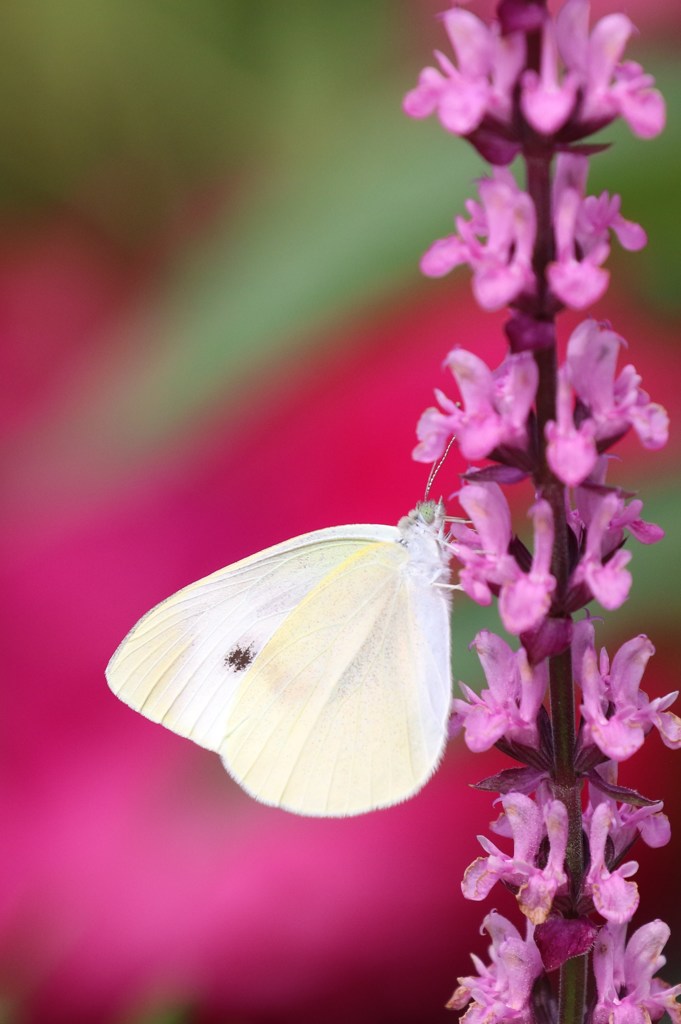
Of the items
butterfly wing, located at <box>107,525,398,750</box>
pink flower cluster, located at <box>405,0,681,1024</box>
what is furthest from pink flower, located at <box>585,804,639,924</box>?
butterfly wing, located at <box>107,525,398,750</box>

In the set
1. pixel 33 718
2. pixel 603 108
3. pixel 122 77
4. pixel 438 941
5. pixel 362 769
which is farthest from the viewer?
pixel 122 77

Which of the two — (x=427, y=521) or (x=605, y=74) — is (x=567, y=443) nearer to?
(x=605, y=74)

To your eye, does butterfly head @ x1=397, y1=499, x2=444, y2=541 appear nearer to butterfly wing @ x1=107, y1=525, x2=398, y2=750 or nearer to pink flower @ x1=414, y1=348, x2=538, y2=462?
butterfly wing @ x1=107, y1=525, x2=398, y2=750

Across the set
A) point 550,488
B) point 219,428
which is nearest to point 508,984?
point 550,488

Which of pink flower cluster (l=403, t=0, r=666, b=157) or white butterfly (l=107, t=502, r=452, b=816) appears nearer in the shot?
pink flower cluster (l=403, t=0, r=666, b=157)

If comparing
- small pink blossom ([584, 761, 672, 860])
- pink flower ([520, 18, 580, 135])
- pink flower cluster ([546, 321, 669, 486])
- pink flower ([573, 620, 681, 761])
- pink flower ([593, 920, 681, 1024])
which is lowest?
pink flower ([593, 920, 681, 1024])

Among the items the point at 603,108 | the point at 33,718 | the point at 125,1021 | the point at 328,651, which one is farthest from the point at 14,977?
the point at 603,108

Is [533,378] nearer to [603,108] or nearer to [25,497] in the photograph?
[603,108]
